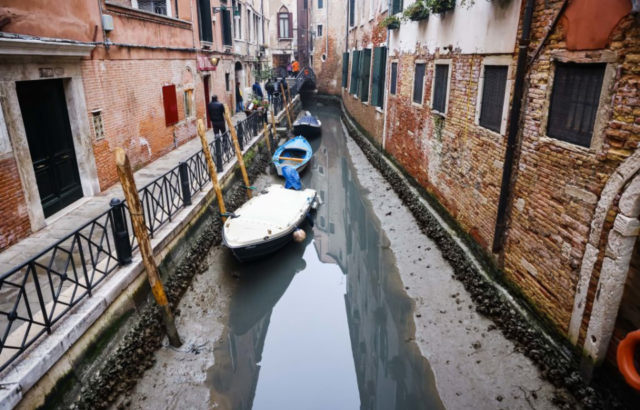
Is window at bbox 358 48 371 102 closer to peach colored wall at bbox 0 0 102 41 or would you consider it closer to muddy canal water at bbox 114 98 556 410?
muddy canal water at bbox 114 98 556 410

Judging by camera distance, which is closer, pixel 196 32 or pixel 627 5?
pixel 627 5

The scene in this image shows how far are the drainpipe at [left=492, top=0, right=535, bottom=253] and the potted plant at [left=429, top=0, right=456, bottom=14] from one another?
2469mm

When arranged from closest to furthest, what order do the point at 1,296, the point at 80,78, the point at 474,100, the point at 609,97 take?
the point at 609,97 < the point at 1,296 < the point at 474,100 < the point at 80,78

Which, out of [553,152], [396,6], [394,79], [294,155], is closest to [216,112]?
[294,155]

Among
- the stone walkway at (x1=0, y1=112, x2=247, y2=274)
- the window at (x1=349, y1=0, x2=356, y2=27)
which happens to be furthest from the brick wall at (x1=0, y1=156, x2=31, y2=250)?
the window at (x1=349, y1=0, x2=356, y2=27)

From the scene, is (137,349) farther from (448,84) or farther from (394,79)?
(394,79)

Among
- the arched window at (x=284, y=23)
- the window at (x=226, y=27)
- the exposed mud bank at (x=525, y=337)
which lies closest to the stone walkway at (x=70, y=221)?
the exposed mud bank at (x=525, y=337)

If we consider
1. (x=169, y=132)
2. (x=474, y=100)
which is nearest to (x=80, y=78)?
(x=169, y=132)

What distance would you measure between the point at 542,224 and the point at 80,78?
7.04m

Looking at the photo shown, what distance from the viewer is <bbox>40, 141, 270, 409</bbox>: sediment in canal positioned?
3709mm

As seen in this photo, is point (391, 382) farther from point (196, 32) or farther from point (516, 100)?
point (196, 32)

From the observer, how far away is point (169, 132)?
10469 mm

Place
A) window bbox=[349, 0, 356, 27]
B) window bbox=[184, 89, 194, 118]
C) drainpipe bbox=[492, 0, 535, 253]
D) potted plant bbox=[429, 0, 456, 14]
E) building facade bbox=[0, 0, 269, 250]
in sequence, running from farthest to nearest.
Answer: window bbox=[349, 0, 356, 27], window bbox=[184, 89, 194, 118], potted plant bbox=[429, 0, 456, 14], building facade bbox=[0, 0, 269, 250], drainpipe bbox=[492, 0, 535, 253]

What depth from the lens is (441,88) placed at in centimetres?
747
